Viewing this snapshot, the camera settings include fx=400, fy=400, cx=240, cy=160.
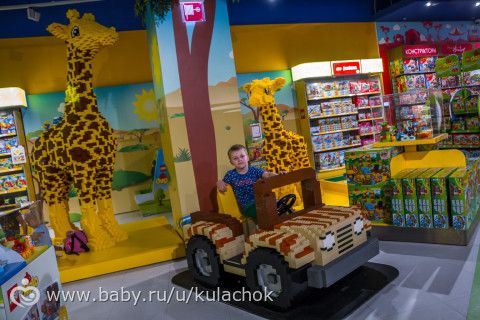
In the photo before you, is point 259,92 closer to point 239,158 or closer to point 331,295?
point 239,158

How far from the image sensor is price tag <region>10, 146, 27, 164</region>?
711 centimetres

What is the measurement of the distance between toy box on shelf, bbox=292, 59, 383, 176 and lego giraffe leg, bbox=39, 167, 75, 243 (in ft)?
18.5

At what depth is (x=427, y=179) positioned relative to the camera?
12.8 feet

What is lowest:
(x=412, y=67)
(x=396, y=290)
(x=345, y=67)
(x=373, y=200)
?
(x=396, y=290)

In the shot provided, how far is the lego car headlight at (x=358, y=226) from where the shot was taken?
122 inches

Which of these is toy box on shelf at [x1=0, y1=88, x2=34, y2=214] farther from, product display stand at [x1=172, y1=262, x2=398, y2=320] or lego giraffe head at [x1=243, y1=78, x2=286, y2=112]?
product display stand at [x1=172, y1=262, x2=398, y2=320]

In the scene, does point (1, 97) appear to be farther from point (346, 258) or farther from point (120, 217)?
point (346, 258)

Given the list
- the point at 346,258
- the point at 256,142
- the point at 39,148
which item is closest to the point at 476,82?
the point at 256,142

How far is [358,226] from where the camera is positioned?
3131mm

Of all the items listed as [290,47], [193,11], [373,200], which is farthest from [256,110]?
[373,200]

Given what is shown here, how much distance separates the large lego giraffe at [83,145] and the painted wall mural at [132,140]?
2.99 meters

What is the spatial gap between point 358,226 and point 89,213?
312 cm

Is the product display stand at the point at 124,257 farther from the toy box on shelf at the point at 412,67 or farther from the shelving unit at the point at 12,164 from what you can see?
the toy box on shelf at the point at 412,67

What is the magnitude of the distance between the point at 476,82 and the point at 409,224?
5171 millimetres
